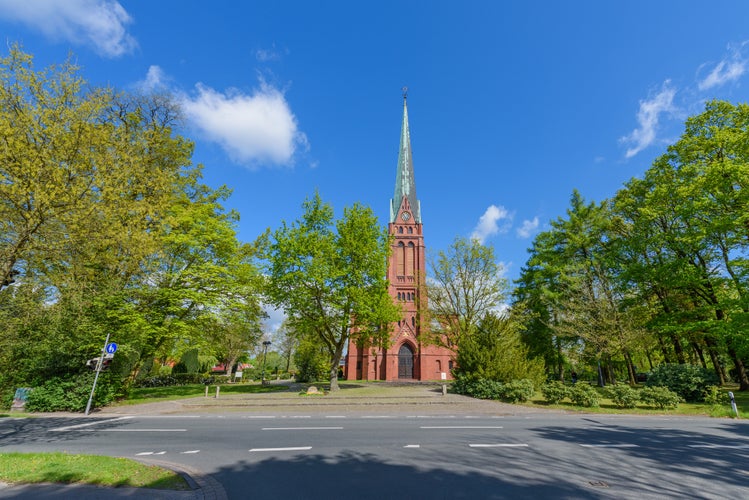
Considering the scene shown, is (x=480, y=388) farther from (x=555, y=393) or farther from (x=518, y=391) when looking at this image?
(x=555, y=393)

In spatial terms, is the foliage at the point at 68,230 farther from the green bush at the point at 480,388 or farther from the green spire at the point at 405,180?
the green spire at the point at 405,180

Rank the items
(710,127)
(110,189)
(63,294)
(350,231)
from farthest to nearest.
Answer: (350,231)
(710,127)
(63,294)
(110,189)

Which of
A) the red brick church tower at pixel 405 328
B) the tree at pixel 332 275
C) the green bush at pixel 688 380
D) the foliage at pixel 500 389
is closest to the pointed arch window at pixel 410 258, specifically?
the red brick church tower at pixel 405 328

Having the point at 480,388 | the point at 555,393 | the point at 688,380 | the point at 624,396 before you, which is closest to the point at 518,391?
the point at 555,393

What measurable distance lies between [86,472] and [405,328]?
41032 millimetres

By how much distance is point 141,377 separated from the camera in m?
32.2

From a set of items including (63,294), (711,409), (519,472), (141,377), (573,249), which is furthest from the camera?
(141,377)

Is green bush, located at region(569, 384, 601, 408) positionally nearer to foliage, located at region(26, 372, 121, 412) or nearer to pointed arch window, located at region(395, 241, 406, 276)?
foliage, located at region(26, 372, 121, 412)

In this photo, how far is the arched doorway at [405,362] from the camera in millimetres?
44062

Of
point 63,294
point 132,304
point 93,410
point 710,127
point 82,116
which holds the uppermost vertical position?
point 710,127

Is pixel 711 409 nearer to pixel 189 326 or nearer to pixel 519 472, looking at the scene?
pixel 519 472

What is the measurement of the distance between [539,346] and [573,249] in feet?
34.0

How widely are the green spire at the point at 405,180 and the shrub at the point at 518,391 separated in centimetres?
3538

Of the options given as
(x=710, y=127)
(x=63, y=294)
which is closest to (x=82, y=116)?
(x=63, y=294)
